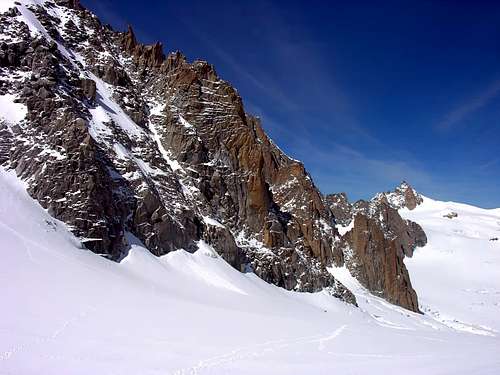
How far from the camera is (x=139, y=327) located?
823 inches

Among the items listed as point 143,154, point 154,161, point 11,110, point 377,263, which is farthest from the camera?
point 377,263

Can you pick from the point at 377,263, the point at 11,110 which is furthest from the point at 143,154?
the point at 377,263

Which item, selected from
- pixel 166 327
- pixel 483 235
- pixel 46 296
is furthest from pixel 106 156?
pixel 483 235

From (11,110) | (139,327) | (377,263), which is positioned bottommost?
(139,327)

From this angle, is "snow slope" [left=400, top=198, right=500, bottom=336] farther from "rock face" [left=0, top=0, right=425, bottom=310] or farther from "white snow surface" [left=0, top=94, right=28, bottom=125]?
"white snow surface" [left=0, top=94, right=28, bottom=125]

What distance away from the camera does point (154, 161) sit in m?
47.8

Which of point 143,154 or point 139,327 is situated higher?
point 143,154

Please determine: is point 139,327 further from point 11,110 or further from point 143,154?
point 143,154

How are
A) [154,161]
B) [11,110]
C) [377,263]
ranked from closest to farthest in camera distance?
[11,110] < [154,161] < [377,263]

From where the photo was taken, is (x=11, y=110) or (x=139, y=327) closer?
(x=139, y=327)

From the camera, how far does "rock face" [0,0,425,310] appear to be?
37219 millimetres

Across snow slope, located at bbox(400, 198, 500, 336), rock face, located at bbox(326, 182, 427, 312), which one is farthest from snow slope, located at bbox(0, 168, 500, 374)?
snow slope, located at bbox(400, 198, 500, 336)

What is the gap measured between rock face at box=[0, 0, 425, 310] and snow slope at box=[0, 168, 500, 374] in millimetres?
2861

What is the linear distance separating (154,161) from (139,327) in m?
28.8
